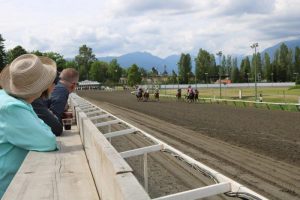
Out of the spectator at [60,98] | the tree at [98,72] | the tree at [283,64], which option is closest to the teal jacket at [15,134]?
the spectator at [60,98]

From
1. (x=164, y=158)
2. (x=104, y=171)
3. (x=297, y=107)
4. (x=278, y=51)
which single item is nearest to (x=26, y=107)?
(x=104, y=171)

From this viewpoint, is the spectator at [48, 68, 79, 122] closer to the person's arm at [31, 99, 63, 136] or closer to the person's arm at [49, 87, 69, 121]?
the person's arm at [49, 87, 69, 121]

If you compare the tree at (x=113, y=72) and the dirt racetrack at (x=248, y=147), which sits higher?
the tree at (x=113, y=72)

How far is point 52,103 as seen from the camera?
274 inches

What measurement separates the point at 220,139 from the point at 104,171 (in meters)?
11.9

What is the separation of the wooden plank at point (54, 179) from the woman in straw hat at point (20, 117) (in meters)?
0.18

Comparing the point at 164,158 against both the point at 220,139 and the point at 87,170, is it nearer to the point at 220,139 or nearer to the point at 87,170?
the point at 220,139

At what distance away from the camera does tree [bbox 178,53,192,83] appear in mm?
168163

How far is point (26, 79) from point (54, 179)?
0.80 meters

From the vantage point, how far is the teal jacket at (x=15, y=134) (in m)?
3.33

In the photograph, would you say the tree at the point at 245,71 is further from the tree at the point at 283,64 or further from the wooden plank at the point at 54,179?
the wooden plank at the point at 54,179

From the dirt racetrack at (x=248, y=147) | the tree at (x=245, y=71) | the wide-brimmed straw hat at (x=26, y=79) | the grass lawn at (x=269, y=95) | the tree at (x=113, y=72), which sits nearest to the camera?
the wide-brimmed straw hat at (x=26, y=79)

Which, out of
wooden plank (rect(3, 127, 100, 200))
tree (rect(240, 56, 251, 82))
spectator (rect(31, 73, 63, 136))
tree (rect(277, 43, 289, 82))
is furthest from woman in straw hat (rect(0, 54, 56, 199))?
tree (rect(240, 56, 251, 82))

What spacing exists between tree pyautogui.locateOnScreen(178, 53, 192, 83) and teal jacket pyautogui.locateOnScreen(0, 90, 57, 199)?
16283 centimetres
